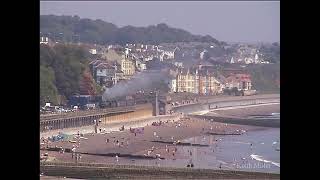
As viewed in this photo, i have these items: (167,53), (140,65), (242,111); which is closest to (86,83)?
(140,65)

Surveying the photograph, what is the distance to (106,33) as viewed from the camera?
5000 mm

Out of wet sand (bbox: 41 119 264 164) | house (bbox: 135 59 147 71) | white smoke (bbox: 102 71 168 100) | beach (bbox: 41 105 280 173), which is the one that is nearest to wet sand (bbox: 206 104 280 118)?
beach (bbox: 41 105 280 173)

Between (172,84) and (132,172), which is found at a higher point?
(172,84)

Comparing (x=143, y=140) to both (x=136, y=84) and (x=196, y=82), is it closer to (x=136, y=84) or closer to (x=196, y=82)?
(x=136, y=84)

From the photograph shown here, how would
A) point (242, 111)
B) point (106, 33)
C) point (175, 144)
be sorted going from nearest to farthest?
point (106, 33) → point (242, 111) → point (175, 144)

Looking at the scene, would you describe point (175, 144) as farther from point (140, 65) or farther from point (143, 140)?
point (140, 65)

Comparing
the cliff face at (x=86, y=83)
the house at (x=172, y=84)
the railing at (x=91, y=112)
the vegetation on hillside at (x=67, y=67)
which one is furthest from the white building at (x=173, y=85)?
the vegetation on hillside at (x=67, y=67)

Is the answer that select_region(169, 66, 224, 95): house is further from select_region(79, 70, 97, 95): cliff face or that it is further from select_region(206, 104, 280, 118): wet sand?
select_region(79, 70, 97, 95): cliff face

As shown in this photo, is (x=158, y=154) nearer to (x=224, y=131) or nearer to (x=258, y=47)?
(x=224, y=131)

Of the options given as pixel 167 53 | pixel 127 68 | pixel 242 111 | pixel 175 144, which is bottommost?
pixel 175 144

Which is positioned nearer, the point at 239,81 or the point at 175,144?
the point at 239,81

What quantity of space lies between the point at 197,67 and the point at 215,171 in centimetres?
119

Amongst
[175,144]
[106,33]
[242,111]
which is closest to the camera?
[106,33]
